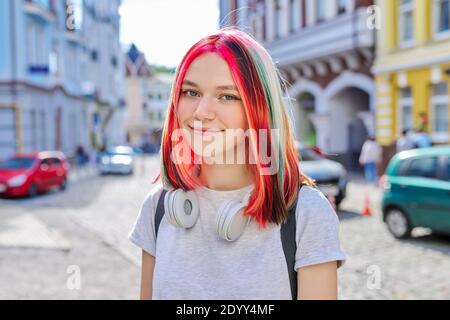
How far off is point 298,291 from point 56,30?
32.0m

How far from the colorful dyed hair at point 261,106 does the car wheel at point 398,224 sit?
737 centimetres

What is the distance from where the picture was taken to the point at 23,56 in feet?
85.4

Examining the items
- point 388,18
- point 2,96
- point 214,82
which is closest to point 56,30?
point 2,96

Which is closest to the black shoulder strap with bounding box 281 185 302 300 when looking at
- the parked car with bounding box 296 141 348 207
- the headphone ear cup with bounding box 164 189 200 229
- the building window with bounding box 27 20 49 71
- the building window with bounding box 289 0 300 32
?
the headphone ear cup with bounding box 164 189 200 229

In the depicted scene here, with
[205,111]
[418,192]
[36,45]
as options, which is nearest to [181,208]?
[205,111]

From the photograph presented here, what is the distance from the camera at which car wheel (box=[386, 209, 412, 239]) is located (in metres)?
8.58

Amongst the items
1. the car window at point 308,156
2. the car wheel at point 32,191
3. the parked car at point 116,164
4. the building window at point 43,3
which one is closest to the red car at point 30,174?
the car wheel at point 32,191

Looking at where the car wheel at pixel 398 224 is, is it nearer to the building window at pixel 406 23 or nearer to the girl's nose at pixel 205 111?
the girl's nose at pixel 205 111

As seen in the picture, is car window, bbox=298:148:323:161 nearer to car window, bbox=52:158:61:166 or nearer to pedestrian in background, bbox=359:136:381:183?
pedestrian in background, bbox=359:136:381:183

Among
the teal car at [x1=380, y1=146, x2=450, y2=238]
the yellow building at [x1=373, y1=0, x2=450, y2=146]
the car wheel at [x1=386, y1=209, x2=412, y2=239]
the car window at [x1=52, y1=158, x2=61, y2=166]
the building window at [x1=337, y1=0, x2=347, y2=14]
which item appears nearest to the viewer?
the teal car at [x1=380, y1=146, x2=450, y2=238]

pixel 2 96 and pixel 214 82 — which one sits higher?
pixel 2 96

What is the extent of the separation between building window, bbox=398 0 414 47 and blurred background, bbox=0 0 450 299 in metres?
0.05

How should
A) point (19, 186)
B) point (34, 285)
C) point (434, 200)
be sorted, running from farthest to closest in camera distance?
point (19, 186), point (434, 200), point (34, 285)
